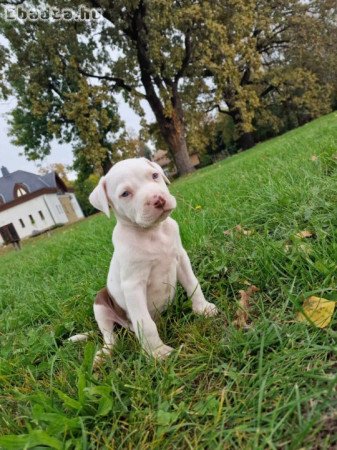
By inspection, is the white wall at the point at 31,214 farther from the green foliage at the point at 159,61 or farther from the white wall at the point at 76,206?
the green foliage at the point at 159,61

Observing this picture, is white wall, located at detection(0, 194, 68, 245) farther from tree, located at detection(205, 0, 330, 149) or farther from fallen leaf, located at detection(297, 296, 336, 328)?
fallen leaf, located at detection(297, 296, 336, 328)

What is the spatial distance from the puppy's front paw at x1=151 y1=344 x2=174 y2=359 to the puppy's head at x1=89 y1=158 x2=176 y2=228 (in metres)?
0.68

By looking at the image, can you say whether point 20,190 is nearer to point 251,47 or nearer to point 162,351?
point 251,47

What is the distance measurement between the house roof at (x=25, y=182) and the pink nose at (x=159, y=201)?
51.3 meters

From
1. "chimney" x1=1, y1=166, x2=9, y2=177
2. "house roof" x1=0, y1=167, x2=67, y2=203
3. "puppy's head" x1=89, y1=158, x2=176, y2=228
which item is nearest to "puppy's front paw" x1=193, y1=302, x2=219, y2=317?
"puppy's head" x1=89, y1=158, x2=176, y2=228

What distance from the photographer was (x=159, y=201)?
2113mm

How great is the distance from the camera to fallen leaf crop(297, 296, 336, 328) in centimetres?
174

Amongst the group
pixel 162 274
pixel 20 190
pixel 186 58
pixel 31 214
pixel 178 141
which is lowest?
pixel 162 274

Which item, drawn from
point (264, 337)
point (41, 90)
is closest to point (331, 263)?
point (264, 337)

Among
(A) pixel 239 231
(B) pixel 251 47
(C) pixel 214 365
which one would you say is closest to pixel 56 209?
(B) pixel 251 47

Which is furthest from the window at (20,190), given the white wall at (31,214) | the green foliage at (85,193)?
the green foliage at (85,193)

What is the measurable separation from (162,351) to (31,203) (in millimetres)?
51147

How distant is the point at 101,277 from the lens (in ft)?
11.7

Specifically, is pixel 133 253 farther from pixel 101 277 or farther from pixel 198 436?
pixel 101 277
